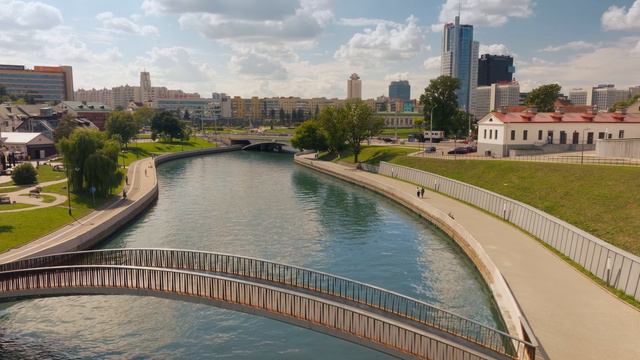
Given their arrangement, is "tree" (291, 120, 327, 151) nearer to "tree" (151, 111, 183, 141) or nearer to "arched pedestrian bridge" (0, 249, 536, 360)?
"tree" (151, 111, 183, 141)

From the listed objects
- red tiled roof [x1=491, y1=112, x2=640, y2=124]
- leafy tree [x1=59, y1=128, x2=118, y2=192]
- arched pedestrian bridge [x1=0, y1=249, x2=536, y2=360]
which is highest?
red tiled roof [x1=491, y1=112, x2=640, y2=124]

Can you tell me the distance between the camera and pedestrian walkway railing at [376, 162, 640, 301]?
25.4 m

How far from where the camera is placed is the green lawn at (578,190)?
108 ft

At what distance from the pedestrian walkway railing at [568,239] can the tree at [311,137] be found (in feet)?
174

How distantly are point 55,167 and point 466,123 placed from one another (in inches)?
3569

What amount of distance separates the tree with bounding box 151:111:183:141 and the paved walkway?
6008 centimetres

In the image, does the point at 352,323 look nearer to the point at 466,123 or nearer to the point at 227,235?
the point at 227,235

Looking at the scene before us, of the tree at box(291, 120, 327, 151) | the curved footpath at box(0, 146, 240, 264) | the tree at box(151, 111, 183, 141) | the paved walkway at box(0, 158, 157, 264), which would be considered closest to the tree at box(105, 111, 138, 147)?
the tree at box(151, 111, 183, 141)

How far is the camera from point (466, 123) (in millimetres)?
117625

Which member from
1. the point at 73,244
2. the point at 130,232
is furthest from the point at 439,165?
the point at 73,244

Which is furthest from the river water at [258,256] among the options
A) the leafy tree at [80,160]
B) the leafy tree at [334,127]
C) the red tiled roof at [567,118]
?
the red tiled roof at [567,118]

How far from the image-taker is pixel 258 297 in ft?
70.0

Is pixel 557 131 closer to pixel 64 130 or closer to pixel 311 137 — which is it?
pixel 311 137

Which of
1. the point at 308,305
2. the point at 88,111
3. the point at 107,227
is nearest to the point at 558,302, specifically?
the point at 308,305
